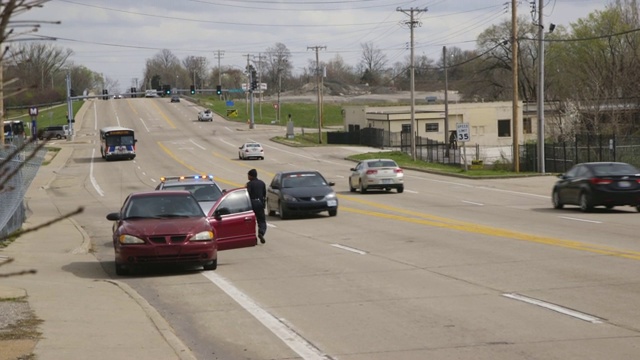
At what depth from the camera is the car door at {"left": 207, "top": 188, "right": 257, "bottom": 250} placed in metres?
20.2

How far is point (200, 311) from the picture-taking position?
13070mm

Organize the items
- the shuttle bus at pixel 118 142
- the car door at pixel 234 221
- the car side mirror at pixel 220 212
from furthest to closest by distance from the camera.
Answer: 1. the shuttle bus at pixel 118 142
2. the car door at pixel 234 221
3. the car side mirror at pixel 220 212

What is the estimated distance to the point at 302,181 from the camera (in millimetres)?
31172

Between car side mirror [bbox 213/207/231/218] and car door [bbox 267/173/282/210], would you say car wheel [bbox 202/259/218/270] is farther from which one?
car door [bbox 267/173/282/210]

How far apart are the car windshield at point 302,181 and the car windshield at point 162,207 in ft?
42.0

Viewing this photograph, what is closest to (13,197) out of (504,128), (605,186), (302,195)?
(302,195)

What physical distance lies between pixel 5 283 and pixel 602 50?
3296 inches

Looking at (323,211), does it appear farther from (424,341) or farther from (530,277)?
(424,341)

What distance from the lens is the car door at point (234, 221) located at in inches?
795

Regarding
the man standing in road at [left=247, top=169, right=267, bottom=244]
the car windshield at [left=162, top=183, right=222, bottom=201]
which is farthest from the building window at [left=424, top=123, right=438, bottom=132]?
the car windshield at [left=162, top=183, right=222, bottom=201]

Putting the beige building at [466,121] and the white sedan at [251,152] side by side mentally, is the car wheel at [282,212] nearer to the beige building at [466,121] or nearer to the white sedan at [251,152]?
the white sedan at [251,152]

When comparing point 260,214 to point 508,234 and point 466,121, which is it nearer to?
point 508,234

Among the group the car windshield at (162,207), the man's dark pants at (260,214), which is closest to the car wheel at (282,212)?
the man's dark pants at (260,214)

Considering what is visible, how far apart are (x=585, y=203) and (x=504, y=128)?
7260cm
